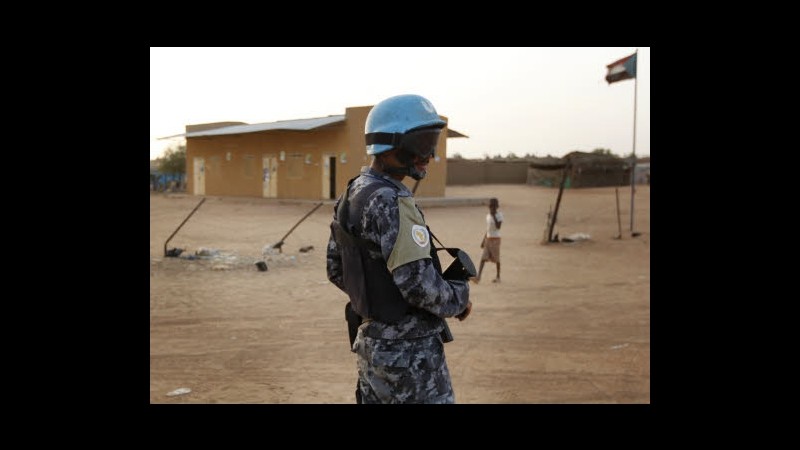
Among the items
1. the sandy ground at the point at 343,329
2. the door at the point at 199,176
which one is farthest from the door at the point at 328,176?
the sandy ground at the point at 343,329

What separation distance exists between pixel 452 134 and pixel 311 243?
13.7 m

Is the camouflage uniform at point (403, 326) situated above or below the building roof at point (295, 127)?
below

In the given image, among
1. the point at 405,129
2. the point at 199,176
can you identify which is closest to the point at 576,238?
the point at 405,129

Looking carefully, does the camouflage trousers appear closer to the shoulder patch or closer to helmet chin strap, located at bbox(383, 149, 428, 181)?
the shoulder patch

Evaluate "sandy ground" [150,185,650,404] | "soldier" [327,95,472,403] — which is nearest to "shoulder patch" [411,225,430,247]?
"soldier" [327,95,472,403]

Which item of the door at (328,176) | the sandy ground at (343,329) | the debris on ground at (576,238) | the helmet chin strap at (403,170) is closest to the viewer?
the helmet chin strap at (403,170)

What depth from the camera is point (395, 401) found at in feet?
7.29

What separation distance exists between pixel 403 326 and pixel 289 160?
23.0 metres

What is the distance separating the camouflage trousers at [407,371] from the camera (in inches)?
87.3

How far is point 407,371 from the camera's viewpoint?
7.28 feet

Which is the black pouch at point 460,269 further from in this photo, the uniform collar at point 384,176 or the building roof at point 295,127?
the building roof at point 295,127

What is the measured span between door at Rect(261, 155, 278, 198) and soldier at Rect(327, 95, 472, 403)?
2335 cm

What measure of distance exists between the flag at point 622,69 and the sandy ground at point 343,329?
512cm
